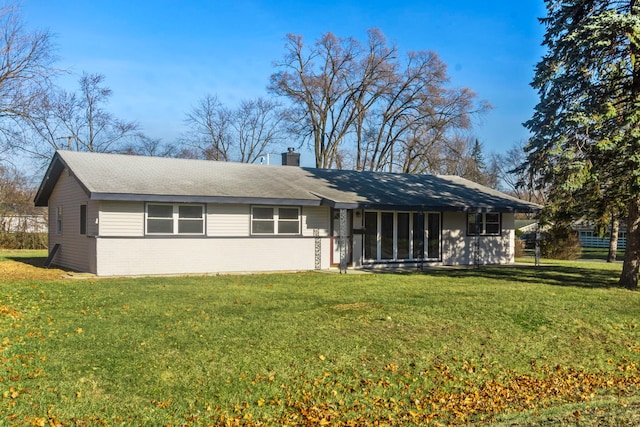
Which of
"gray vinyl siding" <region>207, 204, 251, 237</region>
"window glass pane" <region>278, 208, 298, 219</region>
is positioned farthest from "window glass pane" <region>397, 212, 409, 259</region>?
"gray vinyl siding" <region>207, 204, 251, 237</region>

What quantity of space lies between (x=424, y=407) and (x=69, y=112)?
39.8m

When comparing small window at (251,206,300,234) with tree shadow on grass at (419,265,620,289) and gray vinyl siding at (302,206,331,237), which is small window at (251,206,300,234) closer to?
gray vinyl siding at (302,206,331,237)

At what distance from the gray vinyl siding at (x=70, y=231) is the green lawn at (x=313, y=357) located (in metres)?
4.41

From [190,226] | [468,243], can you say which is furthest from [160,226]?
[468,243]

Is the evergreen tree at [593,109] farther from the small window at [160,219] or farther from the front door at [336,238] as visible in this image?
the small window at [160,219]

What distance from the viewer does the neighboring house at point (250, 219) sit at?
15.8 metres

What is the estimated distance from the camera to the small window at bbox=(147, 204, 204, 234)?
16.1 metres

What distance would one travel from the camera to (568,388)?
7.27 meters

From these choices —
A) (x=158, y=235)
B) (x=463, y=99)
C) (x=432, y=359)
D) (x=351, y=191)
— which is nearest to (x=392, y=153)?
(x=463, y=99)

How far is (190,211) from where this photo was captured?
1658 cm

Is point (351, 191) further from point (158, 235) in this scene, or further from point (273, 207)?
point (158, 235)

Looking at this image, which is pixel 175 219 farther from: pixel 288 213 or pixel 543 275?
pixel 543 275

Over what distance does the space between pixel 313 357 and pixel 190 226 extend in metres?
9.90

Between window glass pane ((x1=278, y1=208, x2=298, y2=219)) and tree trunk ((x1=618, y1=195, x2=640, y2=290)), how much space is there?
9607 mm
